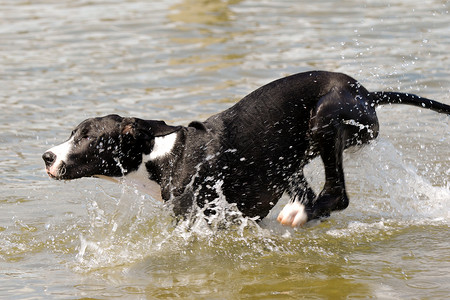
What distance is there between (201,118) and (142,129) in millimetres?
3739

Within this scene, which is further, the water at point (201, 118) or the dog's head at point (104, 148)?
the dog's head at point (104, 148)

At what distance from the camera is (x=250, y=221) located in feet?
20.6

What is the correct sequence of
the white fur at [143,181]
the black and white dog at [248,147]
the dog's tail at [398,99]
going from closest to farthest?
1. the black and white dog at [248,147]
2. the white fur at [143,181]
3. the dog's tail at [398,99]

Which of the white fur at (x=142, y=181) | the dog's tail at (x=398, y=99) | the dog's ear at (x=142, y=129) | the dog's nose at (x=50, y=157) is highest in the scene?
the dog's tail at (x=398, y=99)

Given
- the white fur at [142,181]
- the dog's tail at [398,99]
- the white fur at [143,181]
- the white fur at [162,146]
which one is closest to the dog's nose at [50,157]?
the white fur at [142,181]

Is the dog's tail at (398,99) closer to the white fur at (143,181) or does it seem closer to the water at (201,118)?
→ the water at (201,118)

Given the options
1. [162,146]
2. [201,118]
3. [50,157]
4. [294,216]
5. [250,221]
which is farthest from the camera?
[201,118]

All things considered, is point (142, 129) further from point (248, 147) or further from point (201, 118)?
point (201, 118)

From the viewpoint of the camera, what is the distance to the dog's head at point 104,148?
5.85 meters

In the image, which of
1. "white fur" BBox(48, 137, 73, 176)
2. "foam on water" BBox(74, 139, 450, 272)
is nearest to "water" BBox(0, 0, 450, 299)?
"foam on water" BBox(74, 139, 450, 272)

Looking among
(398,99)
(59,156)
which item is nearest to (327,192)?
(398,99)

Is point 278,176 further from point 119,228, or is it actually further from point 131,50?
point 131,50

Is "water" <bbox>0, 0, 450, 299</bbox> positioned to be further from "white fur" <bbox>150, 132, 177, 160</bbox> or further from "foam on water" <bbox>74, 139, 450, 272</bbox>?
"white fur" <bbox>150, 132, 177, 160</bbox>

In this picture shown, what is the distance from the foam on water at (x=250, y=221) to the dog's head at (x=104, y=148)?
41cm
